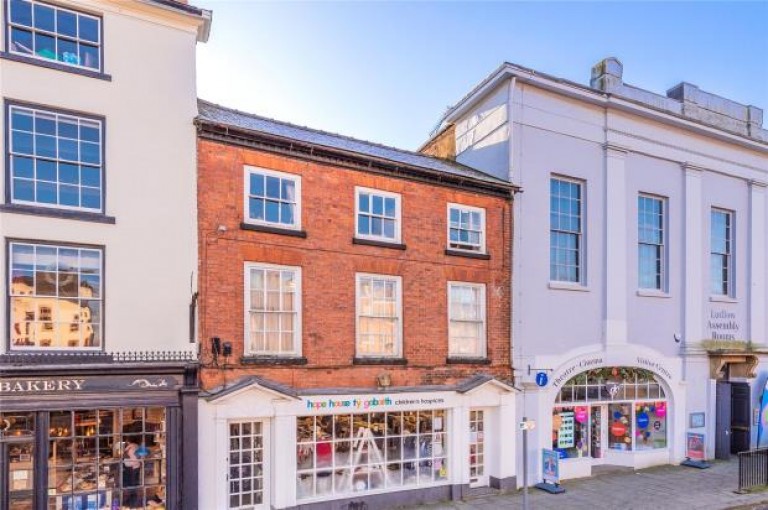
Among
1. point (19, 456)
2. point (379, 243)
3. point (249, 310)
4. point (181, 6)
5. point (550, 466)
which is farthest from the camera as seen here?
point (550, 466)

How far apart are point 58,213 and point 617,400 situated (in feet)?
49.3

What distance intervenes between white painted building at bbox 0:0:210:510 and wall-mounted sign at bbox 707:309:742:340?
16.3m

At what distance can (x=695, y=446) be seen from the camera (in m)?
16.0

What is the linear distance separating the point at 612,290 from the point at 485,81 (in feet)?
23.6

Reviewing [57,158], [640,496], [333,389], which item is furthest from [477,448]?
[57,158]

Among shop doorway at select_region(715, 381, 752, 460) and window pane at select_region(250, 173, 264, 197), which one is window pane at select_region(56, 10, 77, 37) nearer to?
window pane at select_region(250, 173, 264, 197)

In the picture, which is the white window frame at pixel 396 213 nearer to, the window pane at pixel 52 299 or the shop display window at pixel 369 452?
the shop display window at pixel 369 452

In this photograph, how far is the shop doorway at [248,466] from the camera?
1049 centimetres

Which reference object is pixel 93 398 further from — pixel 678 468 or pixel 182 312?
pixel 678 468

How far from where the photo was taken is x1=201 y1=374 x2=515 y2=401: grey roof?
33.1 ft

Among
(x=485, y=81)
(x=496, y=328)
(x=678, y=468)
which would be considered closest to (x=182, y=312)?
(x=496, y=328)

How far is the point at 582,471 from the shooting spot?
47.6 ft

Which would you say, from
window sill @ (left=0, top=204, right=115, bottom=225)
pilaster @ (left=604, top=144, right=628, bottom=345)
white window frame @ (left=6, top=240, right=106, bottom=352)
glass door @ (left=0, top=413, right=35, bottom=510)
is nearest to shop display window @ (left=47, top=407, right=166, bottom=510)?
glass door @ (left=0, top=413, right=35, bottom=510)

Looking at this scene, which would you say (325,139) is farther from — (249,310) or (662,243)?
(662,243)
